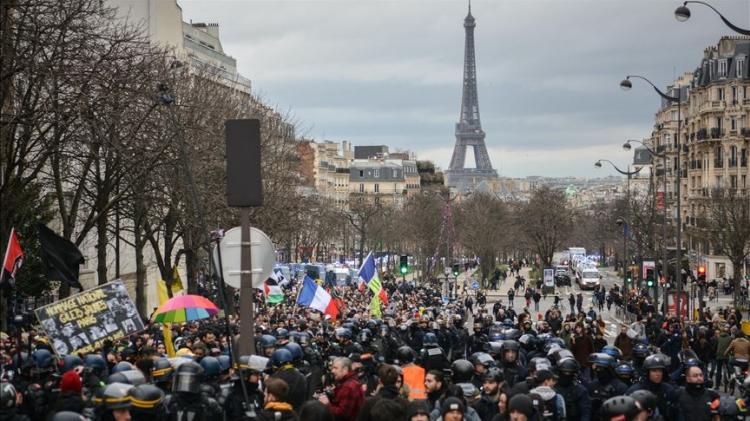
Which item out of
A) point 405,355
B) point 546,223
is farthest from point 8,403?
point 546,223

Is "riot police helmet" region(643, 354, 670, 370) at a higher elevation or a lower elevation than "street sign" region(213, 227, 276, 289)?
lower

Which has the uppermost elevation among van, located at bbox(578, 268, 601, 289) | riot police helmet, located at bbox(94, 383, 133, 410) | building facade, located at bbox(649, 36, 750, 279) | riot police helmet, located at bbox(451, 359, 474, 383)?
building facade, located at bbox(649, 36, 750, 279)

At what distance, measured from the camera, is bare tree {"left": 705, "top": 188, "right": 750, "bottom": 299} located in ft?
222

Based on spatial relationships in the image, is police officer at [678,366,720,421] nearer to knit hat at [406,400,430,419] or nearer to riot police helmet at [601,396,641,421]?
riot police helmet at [601,396,641,421]

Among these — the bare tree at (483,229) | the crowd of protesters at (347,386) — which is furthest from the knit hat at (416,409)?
the bare tree at (483,229)

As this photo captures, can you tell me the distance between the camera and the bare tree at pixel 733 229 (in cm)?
6775

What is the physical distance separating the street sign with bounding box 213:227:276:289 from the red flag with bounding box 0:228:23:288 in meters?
5.70

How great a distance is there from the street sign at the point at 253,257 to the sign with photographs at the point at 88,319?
4.38 m

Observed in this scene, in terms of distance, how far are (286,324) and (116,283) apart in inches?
414

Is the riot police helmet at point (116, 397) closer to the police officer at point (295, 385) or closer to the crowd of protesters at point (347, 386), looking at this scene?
the crowd of protesters at point (347, 386)

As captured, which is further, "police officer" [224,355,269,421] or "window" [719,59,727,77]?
"window" [719,59,727,77]

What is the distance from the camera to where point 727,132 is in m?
98.2

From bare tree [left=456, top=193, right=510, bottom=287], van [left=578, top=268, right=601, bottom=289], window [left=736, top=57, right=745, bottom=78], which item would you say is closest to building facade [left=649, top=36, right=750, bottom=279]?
window [left=736, top=57, right=745, bottom=78]

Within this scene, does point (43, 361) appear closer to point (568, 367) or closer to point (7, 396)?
point (7, 396)
